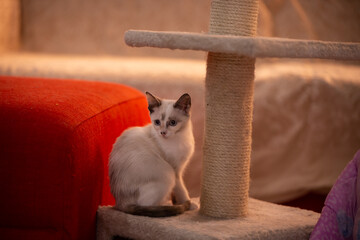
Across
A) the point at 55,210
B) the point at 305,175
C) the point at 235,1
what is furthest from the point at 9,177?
the point at 305,175

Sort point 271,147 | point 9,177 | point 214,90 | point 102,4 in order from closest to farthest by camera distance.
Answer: point 9,177
point 214,90
point 271,147
point 102,4

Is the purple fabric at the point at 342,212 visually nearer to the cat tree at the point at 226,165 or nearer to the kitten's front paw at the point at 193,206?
the cat tree at the point at 226,165

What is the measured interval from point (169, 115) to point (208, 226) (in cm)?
36

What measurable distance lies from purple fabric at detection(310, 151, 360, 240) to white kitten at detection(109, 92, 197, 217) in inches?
16.2

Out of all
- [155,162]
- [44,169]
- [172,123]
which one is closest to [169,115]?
[172,123]

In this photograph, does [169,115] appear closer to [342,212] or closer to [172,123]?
[172,123]

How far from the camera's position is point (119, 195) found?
1543 millimetres

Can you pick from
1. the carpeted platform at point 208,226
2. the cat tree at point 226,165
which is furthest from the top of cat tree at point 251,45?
the carpeted platform at point 208,226

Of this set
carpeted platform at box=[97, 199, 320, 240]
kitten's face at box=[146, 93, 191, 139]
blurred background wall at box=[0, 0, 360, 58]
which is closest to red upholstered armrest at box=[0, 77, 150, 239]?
carpeted platform at box=[97, 199, 320, 240]

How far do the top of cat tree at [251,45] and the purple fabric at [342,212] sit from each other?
311 mm

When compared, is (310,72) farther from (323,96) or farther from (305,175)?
(305,175)

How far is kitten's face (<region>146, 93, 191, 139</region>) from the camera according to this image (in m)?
1.56

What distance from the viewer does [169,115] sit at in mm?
1565

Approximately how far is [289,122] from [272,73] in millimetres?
249
